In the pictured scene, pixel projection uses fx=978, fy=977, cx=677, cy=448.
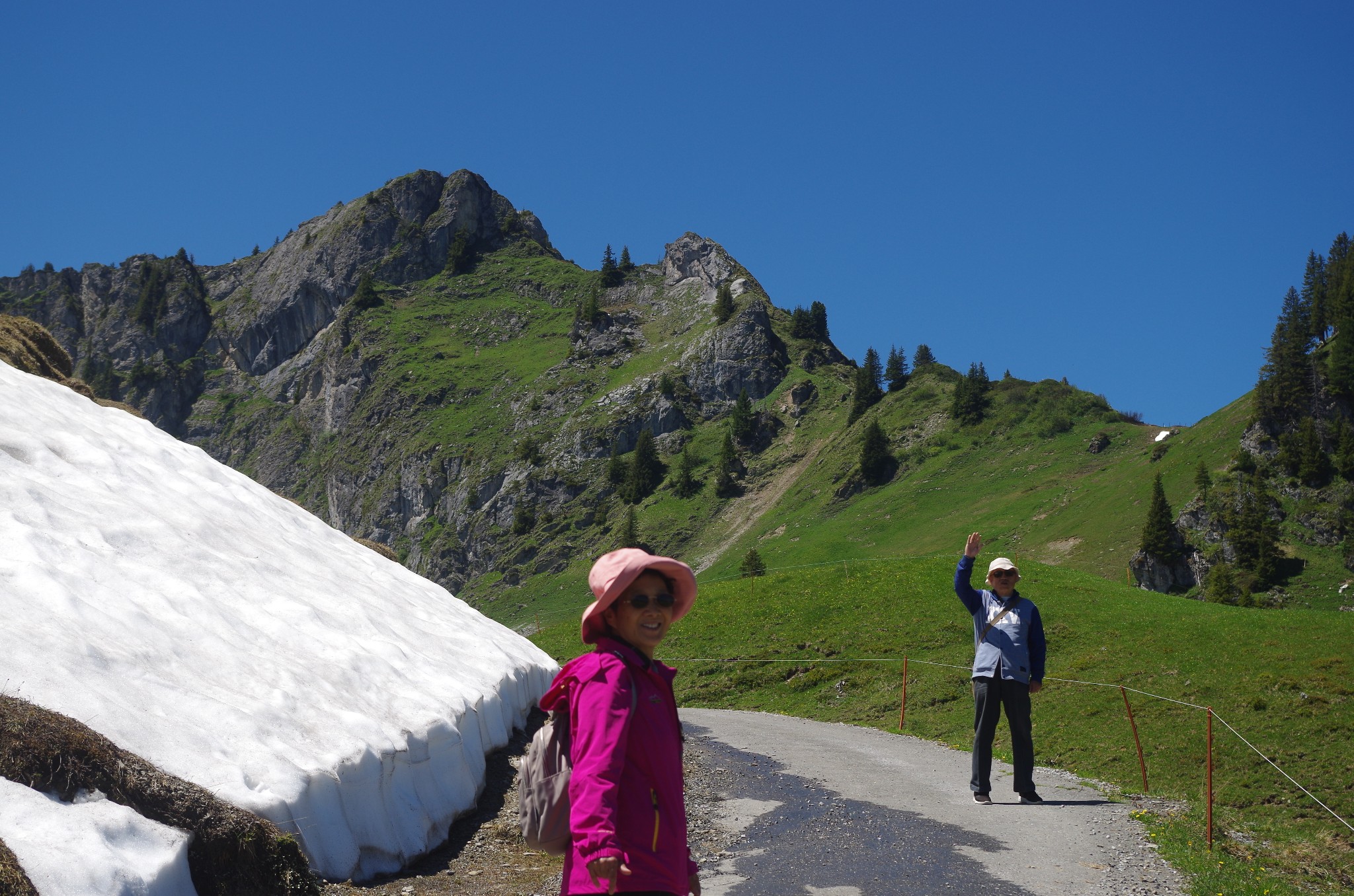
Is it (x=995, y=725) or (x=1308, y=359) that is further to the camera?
(x=1308, y=359)

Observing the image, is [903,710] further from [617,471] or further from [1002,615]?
[617,471]

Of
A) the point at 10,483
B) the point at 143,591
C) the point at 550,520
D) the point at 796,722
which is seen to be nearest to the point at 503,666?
the point at 143,591

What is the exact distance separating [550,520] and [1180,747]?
455 feet

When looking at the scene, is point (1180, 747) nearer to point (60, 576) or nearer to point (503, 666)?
point (503, 666)

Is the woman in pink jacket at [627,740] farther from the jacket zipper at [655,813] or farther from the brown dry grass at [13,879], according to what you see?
the brown dry grass at [13,879]

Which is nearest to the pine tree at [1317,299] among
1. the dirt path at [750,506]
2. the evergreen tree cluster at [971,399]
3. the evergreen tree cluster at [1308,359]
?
the evergreen tree cluster at [1308,359]

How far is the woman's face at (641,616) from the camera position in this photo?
4945mm

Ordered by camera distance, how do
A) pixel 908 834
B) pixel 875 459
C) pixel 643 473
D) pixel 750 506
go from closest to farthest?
pixel 908 834 < pixel 875 459 < pixel 750 506 < pixel 643 473

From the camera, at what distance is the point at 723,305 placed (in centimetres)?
18012

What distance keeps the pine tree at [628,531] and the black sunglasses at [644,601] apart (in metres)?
113

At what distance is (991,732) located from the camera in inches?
484

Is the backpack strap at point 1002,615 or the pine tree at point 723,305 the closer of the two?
the backpack strap at point 1002,615

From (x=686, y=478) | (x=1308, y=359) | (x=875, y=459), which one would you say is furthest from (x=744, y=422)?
(x=1308, y=359)

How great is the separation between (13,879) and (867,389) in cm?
14112
